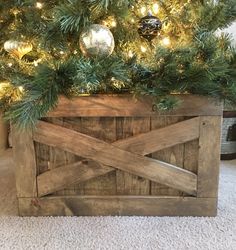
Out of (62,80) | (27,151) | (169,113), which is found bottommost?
(27,151)

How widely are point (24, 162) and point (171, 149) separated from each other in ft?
1.59

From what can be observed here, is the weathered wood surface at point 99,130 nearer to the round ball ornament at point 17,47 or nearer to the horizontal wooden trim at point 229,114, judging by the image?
the round ball ornament at point 17,47

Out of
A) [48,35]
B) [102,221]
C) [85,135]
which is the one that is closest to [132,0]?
[48,35]

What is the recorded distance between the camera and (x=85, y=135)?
941mm

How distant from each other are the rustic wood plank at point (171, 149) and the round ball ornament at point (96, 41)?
0.85 ft

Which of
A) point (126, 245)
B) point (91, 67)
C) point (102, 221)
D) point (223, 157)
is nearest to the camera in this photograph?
point (91, 67)

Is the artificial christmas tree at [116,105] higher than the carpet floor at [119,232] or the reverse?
higher

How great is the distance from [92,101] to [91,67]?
0.46 feet

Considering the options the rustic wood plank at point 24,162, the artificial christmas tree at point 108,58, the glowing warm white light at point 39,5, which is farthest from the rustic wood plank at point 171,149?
the glowing warm white light at point 39,5

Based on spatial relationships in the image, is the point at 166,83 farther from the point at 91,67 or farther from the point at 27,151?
the point at 27,151

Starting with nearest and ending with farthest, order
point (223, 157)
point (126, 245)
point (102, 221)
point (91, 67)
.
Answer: point (91, 67) < point (126, 245) < point (102, 221) < point (223, 157)

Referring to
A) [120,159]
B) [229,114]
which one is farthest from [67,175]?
[229,114]

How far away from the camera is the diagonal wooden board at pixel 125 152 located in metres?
0.93

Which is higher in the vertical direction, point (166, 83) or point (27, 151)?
point (166, 83)
